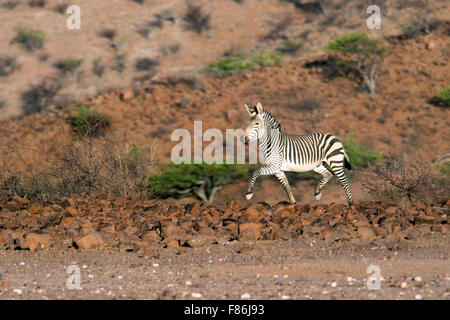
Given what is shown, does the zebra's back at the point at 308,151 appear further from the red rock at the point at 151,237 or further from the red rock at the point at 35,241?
the red rock at the point at 35,241

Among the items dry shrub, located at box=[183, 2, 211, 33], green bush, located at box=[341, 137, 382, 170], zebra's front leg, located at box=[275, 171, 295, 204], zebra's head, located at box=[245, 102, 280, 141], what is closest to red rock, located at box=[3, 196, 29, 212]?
zebra's head, located at box=[245, 102, 280, 141]

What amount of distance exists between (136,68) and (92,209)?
29.9 meters

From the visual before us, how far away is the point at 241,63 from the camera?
3042 cm

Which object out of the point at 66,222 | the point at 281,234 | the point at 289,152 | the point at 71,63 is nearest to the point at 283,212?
the point at 281,234

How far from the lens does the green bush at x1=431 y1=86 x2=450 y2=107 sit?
76.1 ft

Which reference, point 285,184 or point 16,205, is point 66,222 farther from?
point 285,184

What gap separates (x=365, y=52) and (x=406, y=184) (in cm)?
1740

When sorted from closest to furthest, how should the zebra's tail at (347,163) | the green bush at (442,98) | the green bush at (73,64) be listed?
the zebra's tail at (347,163)
the green bush at (442,98)
the green bush at (73,64)

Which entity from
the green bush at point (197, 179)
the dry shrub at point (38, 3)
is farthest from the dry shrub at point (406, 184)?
Result: the dry shrub at point (38, 3)

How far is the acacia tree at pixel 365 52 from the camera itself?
26.0 metres

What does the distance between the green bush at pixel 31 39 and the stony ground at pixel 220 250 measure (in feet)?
110

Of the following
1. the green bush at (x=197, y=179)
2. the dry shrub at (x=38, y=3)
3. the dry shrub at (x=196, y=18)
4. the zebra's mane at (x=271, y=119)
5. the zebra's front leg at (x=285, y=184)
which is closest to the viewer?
the zebra's mane at (x=271, y=119)

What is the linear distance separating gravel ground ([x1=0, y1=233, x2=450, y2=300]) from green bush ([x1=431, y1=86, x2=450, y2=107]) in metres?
16.9

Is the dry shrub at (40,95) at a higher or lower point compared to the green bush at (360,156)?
higher
